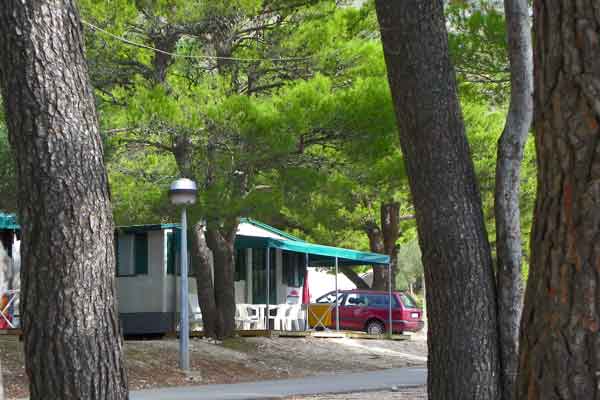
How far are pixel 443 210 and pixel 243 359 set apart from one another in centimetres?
1214

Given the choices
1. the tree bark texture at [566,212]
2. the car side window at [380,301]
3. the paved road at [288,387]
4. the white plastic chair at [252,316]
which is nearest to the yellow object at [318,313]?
the car side window at [380,301]

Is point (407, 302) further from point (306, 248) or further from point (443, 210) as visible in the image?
point (443, 210)

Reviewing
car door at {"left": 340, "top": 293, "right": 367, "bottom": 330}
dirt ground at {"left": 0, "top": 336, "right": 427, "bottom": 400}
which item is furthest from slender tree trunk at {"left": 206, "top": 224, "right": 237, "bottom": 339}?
car door at {"left": 340, "top": 293, "right": 367, "bottom": 330}

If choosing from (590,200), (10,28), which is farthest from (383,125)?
(590,200)

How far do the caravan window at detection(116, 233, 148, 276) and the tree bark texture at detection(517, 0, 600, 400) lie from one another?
20343 millimetres

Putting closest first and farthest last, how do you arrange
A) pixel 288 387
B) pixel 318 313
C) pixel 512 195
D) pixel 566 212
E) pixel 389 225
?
pixel 566 212 → pixel 512 195 → pixel 288 387 → pixel 318 313 → pixel 389 225

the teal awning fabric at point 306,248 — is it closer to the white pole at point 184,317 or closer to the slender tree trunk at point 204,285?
the slender tree trunk at point 204,285

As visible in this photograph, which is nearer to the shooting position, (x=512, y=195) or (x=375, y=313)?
(x=512, y=195)

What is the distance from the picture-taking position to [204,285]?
20656 millimetres

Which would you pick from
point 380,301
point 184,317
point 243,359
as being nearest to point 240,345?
point 243,359

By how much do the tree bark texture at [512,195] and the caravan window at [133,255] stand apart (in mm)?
16034

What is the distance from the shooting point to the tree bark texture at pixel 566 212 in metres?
3.19

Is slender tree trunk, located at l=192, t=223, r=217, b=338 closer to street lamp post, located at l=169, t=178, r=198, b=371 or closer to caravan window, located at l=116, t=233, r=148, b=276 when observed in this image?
caravan window, located at l=116, t=233, r=148, b=276

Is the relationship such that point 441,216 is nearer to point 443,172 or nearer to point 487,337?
point 443,172
